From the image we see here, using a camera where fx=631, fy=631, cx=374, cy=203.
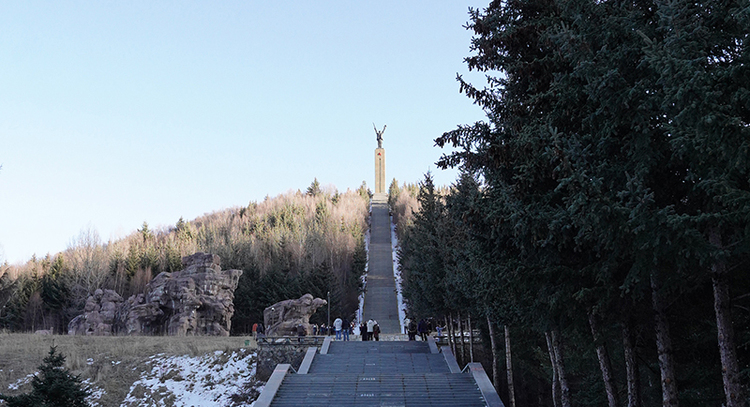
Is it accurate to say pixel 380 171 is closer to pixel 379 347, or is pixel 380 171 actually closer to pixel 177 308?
pixel 177 308

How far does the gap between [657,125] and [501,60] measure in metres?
3.43

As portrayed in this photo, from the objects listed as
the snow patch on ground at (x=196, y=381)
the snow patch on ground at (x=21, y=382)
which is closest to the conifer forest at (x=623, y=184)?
the snow patch on ground at (x=196, y=381)

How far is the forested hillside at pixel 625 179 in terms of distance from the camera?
7473mm

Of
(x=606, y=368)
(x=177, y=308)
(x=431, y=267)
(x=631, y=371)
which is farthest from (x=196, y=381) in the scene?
(x=631, y=371)

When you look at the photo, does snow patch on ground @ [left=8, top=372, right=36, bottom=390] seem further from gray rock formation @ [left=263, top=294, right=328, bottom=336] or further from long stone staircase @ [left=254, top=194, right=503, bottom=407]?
long stone staircase @ [left=254, top=194, right=503, bottom=407]

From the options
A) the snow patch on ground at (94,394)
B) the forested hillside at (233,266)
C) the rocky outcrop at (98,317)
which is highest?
the forested hillside at (233,266)

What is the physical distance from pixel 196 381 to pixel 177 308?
12.4 meters

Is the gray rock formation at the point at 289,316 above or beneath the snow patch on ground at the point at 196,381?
above

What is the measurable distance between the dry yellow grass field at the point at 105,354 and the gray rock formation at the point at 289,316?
2.73m

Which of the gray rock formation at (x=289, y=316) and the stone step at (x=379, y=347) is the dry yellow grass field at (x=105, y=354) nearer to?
the gray rock formation at (x=289, y=316)

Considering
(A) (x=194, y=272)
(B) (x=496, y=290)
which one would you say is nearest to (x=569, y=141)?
(B) (x=496, y=290)

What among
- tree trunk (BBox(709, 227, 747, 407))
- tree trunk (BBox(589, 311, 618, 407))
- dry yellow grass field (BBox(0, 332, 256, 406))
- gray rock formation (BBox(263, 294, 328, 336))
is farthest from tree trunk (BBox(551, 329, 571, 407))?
gray rock formation (BBox(263, 294, 328, 336))

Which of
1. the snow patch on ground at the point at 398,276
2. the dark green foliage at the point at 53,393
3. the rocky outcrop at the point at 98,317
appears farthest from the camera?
the snow patch on ground at the point at 398,276

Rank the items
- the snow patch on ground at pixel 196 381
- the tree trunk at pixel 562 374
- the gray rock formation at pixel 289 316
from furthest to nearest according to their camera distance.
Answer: the gray rock formation at pixel 289 316 < the snow patch on ground at pixel 196 381 < the tree trunk at pixel 562 374
